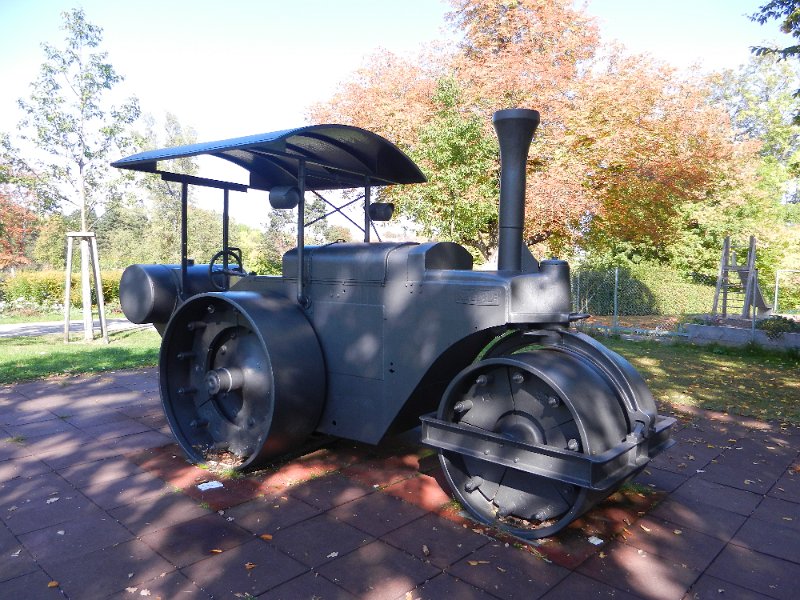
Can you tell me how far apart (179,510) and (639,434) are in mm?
2548

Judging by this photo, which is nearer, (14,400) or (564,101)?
(14,400)

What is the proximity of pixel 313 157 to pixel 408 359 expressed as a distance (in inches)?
65.8

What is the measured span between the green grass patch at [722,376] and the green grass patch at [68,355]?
6.84 meters

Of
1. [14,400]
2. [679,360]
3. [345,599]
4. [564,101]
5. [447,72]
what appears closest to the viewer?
[345,599]

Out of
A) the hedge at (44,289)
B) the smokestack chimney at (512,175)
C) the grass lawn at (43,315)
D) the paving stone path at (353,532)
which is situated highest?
the smokestack chimney at (512,175)

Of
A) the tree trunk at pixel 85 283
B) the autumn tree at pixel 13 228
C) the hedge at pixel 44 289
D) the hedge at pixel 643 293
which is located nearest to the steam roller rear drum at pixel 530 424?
the tree trunk at pixel 85 283

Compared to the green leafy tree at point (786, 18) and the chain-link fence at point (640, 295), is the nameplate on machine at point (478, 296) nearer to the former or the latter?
the green leafy tree at point (786, 18)

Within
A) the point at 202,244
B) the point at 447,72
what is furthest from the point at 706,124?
the point at 202,244

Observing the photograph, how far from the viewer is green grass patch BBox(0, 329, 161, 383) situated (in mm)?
7344

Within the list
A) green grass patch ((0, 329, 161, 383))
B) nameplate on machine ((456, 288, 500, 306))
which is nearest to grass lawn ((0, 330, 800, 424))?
green grass patch ((0, 329, 161, 383))

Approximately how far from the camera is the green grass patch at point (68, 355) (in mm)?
7344

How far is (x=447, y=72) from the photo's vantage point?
13.8 meters

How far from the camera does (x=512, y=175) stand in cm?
343

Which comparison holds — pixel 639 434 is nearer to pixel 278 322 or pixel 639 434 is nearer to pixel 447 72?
pixel 278 322
